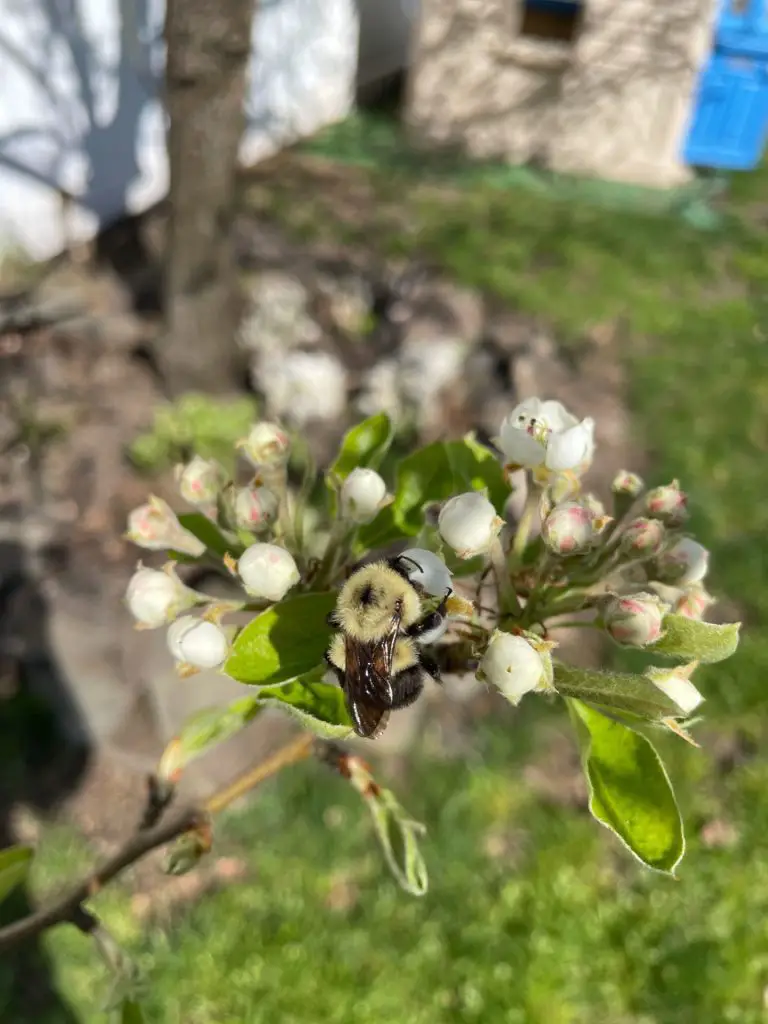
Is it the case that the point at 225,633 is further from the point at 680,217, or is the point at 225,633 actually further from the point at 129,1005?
the point at 680,217

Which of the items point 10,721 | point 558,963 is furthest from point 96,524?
point 558,963

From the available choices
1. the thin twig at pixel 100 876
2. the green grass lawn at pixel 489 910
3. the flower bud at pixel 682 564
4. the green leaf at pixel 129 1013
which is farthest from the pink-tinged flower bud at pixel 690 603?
the green grass lawn at pixel 489 910

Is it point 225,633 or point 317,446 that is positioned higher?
point 225,633

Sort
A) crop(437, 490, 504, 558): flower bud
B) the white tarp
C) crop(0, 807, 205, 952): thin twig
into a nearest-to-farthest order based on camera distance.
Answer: crop(437, 490, 504, 558): flower bud, crop(0, 807, 205, 952): thin twig, the white tarp

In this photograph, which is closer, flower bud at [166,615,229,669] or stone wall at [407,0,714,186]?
flower bud at [166,615,229,669]

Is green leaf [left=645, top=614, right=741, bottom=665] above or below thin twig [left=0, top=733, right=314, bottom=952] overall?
above

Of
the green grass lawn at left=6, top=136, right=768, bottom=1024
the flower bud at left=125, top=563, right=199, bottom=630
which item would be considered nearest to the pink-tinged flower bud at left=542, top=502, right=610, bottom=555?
the flower bud at left=125, top=563, right=199, bottom=630

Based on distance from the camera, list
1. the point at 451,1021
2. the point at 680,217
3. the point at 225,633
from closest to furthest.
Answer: the point at 225,633 < the point at 451,1021 < the point at 680,217

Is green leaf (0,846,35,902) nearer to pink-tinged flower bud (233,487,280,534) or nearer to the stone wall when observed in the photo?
pink-tinged flower bud (233,487,280,534)
